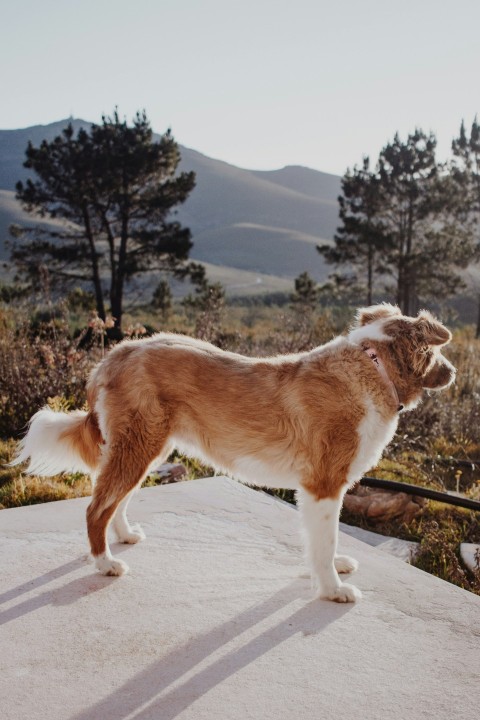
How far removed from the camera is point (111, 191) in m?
25.3

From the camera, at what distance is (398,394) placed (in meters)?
3.51

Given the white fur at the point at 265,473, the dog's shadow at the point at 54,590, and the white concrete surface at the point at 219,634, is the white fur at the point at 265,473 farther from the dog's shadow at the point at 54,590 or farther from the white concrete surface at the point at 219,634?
the dog's shadow at the point at 54,590

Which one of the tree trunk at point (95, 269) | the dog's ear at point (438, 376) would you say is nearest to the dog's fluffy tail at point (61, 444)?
the dog's ear at point (438, 376)

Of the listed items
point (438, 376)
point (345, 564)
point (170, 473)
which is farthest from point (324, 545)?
point (170, 473)

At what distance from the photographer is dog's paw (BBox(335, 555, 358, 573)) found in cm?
362

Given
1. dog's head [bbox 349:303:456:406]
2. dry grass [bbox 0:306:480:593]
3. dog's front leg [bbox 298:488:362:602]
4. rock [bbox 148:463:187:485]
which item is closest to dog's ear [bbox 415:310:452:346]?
dog's head [bbox 349:303:456:406]

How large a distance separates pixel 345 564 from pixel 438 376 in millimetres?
1149

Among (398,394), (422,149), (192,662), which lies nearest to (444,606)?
(398,394)

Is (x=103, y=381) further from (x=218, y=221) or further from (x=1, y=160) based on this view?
(x=1, y=160)

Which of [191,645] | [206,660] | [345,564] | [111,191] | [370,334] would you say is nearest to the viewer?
[206,660]

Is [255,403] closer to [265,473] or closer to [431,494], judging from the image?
[265,473]

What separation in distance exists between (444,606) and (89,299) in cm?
2116

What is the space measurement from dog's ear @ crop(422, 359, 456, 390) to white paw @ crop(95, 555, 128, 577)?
1.88 metres

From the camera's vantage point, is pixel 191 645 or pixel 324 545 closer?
pixel 191 645
